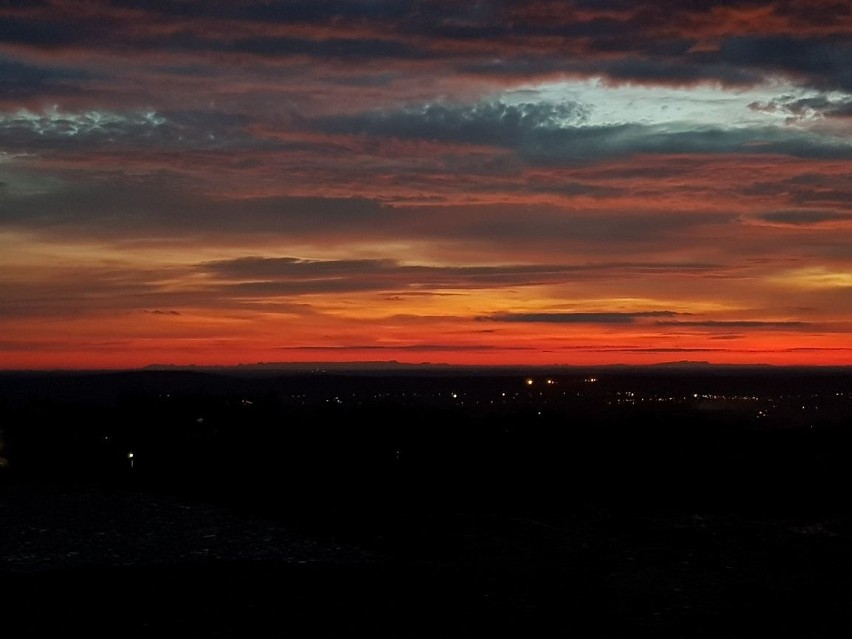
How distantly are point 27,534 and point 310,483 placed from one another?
14.9 meters

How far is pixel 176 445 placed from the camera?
177 ft

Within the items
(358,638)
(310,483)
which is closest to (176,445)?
(310,483)

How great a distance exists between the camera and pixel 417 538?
1037 inches

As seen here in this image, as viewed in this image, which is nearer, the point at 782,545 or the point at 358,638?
the point at 358,638

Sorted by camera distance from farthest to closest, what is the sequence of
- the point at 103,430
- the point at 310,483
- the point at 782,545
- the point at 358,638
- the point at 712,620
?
1. the point at 103,430
2. the point at 310,483
3. the point at 782,545
4. the point at 712,620
5. the point at 358,638

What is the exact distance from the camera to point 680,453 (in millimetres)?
51625

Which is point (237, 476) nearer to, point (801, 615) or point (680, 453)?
point (680, 453)

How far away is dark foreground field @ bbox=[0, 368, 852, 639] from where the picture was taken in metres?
17.7

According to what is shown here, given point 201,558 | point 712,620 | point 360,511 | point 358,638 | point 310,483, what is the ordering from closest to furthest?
point 358,638 → point 712,620 → point 201,558 → point 360,511 → point 310,483

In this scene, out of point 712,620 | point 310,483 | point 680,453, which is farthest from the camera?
point 680,453

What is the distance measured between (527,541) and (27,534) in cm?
1244

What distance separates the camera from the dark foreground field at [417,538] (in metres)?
17.7

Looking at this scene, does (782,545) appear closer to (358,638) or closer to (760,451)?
(358,638)

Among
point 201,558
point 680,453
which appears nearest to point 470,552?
point 201,558
